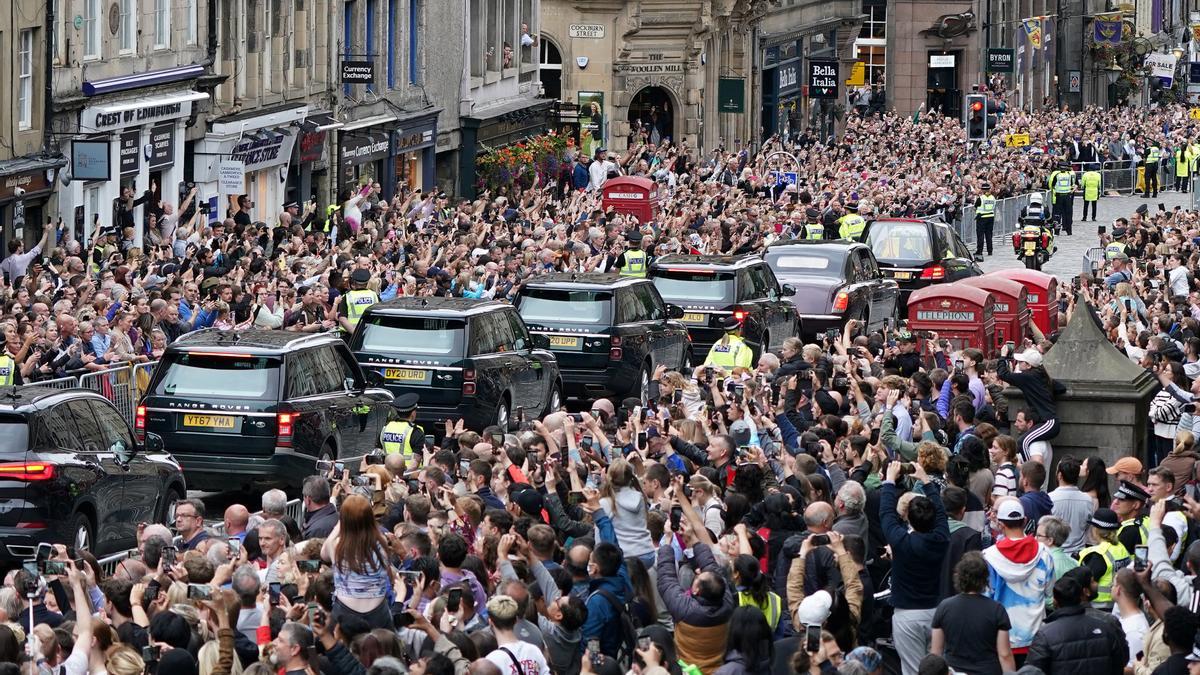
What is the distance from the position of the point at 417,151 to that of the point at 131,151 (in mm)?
15378

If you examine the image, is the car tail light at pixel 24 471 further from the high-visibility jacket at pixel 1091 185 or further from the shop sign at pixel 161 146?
the high-visibility jacket at pixel 1091 185

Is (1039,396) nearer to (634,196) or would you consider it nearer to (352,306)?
(352,306)

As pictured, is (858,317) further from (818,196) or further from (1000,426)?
(818,196)

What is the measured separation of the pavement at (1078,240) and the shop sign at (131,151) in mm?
17497

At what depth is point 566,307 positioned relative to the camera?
25734 mm

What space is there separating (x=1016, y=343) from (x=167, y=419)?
12.7 metres

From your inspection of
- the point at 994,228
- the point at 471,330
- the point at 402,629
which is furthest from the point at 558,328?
the point at 994,228

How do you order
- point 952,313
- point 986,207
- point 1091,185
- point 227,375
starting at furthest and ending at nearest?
point 1091,185 < point 986,207 < point 952,313 < point 227,375

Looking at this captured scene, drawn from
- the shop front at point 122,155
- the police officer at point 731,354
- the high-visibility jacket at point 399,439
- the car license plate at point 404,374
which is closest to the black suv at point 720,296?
the police officer at point 731,354

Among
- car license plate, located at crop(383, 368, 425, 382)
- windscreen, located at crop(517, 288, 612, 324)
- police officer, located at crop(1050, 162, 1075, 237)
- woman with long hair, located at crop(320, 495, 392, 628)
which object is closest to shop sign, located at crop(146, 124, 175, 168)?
windscreen, located at crop(517, 288, 612, 324)

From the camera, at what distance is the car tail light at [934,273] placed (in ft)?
113

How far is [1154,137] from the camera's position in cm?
7006

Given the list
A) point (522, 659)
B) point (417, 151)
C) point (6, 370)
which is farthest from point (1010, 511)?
point (417, 151)

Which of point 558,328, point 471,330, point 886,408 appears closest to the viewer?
point 886,408
